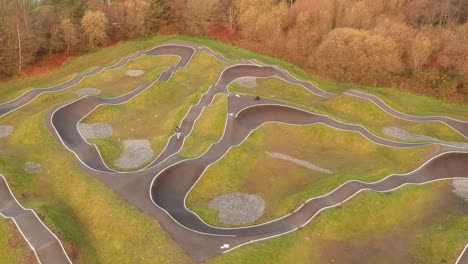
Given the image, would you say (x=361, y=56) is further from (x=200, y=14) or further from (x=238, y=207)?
(x=238, y=207)

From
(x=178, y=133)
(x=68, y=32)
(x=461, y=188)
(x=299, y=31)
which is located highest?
(x=68, y=32)

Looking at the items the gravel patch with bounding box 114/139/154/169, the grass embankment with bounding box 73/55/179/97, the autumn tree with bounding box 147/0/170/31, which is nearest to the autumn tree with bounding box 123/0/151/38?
the autumn tree with bounding box 147/0/170/31

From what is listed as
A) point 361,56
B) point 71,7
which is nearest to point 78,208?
point 361,56

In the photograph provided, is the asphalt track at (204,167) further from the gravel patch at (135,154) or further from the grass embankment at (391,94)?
the grass embankment at (391,94)

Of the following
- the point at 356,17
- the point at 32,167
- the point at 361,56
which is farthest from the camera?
the point at 356,17

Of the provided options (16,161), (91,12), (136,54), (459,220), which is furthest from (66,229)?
(91,12)

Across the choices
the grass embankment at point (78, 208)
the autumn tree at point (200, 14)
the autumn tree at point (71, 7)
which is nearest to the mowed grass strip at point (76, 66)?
the autumn tree at point (200, 14)

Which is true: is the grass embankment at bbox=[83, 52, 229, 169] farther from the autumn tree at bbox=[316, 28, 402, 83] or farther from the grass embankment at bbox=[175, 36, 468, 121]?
the autumn tree at bbox=[316, 28, 402, 83]
